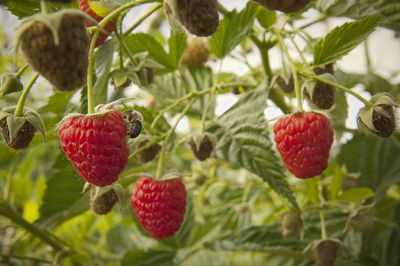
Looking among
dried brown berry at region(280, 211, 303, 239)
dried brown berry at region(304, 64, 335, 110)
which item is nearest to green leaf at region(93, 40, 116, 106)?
dried brown berry at region(304, 64, 335, 110)

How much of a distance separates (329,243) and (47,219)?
25.3 inches

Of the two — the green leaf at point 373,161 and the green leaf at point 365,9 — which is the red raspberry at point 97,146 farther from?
the green leaf at point 373,161

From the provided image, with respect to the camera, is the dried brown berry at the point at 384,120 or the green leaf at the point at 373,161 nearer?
the dried brown berry at the point at 384,120

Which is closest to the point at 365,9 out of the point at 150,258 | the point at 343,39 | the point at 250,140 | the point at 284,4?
the point at 343,39

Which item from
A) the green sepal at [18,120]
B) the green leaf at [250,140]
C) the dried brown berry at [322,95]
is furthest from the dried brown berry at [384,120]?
the green sepal at [18,120]

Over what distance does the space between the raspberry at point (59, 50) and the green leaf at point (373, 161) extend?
0.84 metres

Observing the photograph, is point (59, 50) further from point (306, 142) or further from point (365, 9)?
point (365, 9)

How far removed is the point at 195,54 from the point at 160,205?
1.70 ft

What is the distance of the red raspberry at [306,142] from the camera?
2.09ft

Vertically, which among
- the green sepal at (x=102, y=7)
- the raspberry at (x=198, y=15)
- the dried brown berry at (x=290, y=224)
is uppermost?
the raspberry at (x=198, y=15)

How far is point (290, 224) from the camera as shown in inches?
34.7

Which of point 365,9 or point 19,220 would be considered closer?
point 365,9

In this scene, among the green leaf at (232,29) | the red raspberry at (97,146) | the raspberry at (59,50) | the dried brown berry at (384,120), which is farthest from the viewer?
the green leaf at (232,29)

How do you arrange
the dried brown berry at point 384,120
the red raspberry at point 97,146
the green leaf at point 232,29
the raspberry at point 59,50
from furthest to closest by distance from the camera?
the green leaf at point 232,29
the dried brown berry at point 384,120
the red raspberry at point 97,146
the raspberry at point 59,50
